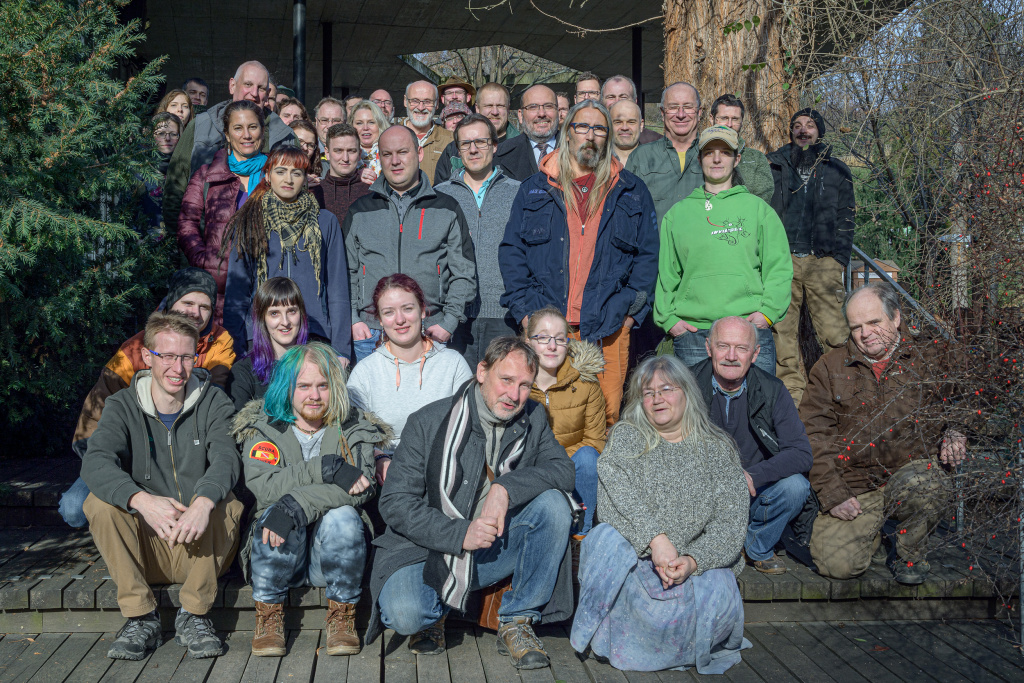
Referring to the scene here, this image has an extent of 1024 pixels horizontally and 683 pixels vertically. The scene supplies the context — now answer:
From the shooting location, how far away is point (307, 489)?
3555mm

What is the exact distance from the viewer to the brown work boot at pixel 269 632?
11.3ft

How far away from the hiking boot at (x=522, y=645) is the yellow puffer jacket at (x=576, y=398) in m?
0.98

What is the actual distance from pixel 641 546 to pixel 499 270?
205 centimetres

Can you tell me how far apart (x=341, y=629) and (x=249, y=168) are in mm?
2862

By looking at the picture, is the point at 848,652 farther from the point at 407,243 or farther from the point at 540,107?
the point at 540,107

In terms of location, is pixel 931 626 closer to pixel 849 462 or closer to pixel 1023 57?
pixel 849 462

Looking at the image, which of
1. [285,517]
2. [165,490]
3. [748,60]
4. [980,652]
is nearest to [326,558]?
[285,517]

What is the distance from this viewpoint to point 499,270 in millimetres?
4992

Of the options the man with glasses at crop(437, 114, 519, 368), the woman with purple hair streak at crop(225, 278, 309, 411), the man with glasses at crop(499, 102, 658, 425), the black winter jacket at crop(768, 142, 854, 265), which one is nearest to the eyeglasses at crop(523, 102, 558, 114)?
the man with glasses at crop(437, 114, 519, 368)

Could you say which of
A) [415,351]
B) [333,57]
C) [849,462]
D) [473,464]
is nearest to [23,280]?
[415,351]

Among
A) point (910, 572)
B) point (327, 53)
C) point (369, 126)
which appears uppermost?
point (327, 53)

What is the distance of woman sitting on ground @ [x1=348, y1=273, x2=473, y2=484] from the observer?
4.15 m

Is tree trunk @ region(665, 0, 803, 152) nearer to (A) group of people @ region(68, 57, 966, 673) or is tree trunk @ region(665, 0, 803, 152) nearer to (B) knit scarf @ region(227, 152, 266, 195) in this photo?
(A) group of people @ region(68, 57, 966, 673)

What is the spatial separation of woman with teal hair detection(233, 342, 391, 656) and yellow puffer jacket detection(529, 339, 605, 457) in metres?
0.86
